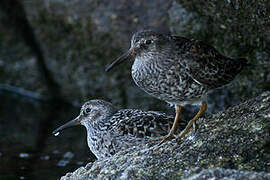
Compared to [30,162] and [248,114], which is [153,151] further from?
[30,162]

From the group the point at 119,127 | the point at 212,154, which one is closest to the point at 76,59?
the point at 119,127

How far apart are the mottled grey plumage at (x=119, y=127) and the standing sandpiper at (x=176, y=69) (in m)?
0.25

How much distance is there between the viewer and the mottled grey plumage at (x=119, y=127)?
18.1 ft

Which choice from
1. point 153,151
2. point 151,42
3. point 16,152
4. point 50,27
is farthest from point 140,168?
point 50,27

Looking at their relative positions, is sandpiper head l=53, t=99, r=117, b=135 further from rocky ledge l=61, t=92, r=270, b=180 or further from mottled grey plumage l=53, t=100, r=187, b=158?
rocky ledge l=61, t=92, r=270, b=180

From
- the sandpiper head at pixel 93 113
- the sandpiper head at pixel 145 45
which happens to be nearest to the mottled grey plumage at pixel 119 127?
the sandpiper head at pixel 93 113

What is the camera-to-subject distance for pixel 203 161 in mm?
4164

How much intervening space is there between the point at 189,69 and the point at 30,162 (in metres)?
2.61

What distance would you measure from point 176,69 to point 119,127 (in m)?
0.96

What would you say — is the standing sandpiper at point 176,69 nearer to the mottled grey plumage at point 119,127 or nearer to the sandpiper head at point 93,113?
the mottled grey plumage at point 119,127

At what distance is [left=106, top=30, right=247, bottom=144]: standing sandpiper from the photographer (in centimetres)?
523

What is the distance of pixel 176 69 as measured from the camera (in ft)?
17.3

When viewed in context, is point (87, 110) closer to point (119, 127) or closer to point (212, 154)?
point (119, 127)

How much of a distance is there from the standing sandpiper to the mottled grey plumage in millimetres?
248
